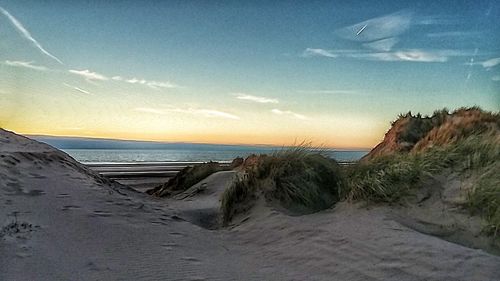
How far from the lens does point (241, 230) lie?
6840mm

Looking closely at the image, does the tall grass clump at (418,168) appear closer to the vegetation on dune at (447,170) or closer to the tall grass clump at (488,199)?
the vegetation on dune at (447,170)

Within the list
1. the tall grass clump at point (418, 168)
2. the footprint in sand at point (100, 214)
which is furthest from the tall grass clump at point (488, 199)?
the footprint in sand at point (100, 214)

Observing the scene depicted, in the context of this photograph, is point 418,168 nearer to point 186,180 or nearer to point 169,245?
point 169,245

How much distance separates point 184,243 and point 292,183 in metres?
2.32

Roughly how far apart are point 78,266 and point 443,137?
21.5ft

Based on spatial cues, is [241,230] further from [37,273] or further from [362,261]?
[37,273]

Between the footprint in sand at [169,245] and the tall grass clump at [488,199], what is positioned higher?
the tall grass clump at [488,199]

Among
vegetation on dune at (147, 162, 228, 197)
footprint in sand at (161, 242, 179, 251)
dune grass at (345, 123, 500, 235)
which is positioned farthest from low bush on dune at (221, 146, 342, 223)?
vegetation on dune at (147, 162, 228, 197)

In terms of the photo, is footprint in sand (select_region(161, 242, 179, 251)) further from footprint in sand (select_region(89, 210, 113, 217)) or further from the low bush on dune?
the low bush on dune

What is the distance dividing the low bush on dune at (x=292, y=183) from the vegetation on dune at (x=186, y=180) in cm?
594

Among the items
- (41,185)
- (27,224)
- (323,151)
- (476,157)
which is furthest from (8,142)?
(476,157)

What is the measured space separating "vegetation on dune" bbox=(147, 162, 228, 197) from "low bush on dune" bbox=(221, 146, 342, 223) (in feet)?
19.5

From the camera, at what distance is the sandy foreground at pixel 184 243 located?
4480 millimetres

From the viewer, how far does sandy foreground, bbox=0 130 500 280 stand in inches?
176
